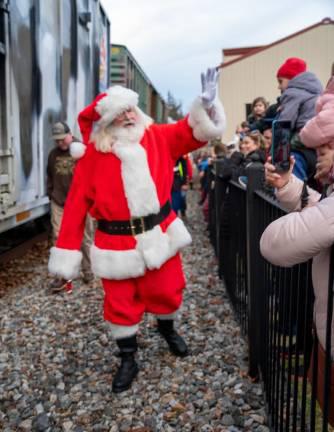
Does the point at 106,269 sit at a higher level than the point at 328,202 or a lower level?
lower

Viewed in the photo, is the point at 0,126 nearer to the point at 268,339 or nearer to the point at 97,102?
the point at 97,102

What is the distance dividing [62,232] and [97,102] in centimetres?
89

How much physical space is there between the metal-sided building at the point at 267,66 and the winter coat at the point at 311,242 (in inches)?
748

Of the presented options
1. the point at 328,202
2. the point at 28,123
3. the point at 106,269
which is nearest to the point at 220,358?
the point at 106,269

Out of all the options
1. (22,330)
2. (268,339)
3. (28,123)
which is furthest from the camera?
(28,123)

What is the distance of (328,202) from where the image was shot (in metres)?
1.34

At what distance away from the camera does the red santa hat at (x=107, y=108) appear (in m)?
2.93

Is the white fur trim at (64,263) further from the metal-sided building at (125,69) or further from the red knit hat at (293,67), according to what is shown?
the metal-sided building at (125,69)

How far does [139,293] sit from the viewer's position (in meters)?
3.05

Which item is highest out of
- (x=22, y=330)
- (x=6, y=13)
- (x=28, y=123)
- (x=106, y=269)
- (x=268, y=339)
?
(x=6, y=13)

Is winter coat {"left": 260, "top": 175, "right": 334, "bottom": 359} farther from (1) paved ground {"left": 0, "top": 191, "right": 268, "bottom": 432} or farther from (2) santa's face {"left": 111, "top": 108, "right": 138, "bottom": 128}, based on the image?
(2) santa's face {"left": 111, "top": 108, "right": 138, "bottom": 128}

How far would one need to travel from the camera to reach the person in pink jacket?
132 centimetres

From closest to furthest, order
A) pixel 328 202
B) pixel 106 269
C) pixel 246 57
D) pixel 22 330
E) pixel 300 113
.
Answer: pixel 328 202, pixel 106 269, pixel 300 113, pixel 22 330, pixel 246 57

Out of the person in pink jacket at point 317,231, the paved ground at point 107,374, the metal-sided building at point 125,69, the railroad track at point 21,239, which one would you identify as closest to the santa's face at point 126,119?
the person in pink jacket at point 317,231
